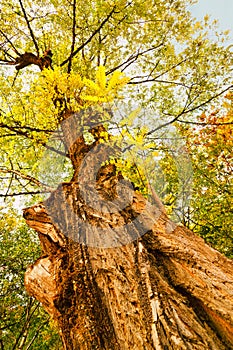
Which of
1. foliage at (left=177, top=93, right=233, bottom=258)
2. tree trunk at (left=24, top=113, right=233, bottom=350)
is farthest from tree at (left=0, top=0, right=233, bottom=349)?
foliage at (left=177, top=93, right=233, bottom=258)

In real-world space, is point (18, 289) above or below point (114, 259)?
above

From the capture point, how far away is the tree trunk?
191 centimetres

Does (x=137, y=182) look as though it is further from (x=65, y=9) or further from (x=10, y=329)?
(x=10, y=329)

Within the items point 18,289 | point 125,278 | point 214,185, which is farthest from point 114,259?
point 18,289

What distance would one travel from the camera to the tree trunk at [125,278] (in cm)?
191

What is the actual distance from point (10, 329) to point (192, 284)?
26.2 ft

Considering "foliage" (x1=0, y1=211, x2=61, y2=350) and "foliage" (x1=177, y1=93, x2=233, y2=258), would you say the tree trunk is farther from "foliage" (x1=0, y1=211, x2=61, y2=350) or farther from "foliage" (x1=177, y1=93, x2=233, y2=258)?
"foliage" (x1=0, y1=211, x2=61, y2=350)

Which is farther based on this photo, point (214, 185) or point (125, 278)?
point (214, 185)

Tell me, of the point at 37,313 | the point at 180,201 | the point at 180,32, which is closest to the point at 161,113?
the point at 180,32

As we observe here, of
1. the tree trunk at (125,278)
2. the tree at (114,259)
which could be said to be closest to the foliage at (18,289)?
the tree at (114,259)

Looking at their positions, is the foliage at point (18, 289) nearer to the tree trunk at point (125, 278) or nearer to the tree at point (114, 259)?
the tree at point (114, 259)

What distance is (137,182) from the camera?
131 inches

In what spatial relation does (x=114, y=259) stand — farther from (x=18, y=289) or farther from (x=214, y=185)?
(x=18, y=289)

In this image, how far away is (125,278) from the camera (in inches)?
86.5
